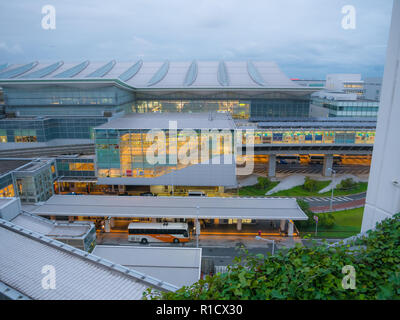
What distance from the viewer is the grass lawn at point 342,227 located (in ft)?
84.2

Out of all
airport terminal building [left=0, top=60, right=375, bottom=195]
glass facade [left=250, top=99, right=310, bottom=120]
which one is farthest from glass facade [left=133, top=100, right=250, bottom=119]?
glass facade [left=250, top=99, right=310, bottom=120]

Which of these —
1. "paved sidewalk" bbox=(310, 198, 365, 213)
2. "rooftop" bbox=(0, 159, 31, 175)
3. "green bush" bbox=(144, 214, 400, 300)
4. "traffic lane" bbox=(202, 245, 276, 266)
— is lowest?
"traffic lane" bbox=(202, 245, 276, 266)

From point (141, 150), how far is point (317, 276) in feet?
93.1

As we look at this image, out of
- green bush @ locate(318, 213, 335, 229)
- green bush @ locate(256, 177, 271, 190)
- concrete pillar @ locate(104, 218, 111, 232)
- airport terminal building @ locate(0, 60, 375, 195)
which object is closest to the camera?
green bush @ locate(318, 213, 335, 229)

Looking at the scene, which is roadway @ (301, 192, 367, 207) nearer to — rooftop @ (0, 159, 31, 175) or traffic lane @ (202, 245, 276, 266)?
traffic lane @ (202, 245, 276, 266)

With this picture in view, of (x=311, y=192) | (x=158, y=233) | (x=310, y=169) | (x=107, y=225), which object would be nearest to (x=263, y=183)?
(x=311, y=192)

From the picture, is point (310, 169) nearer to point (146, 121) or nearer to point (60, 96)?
point (146, 121)

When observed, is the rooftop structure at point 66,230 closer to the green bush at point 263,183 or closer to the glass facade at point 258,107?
the green bush at point 263,183

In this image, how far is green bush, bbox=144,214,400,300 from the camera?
514cm

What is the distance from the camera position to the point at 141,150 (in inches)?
1262

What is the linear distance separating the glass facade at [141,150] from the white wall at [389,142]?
79.2 ft

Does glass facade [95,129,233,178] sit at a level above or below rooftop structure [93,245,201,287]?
above

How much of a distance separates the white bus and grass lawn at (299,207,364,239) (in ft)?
37.3
